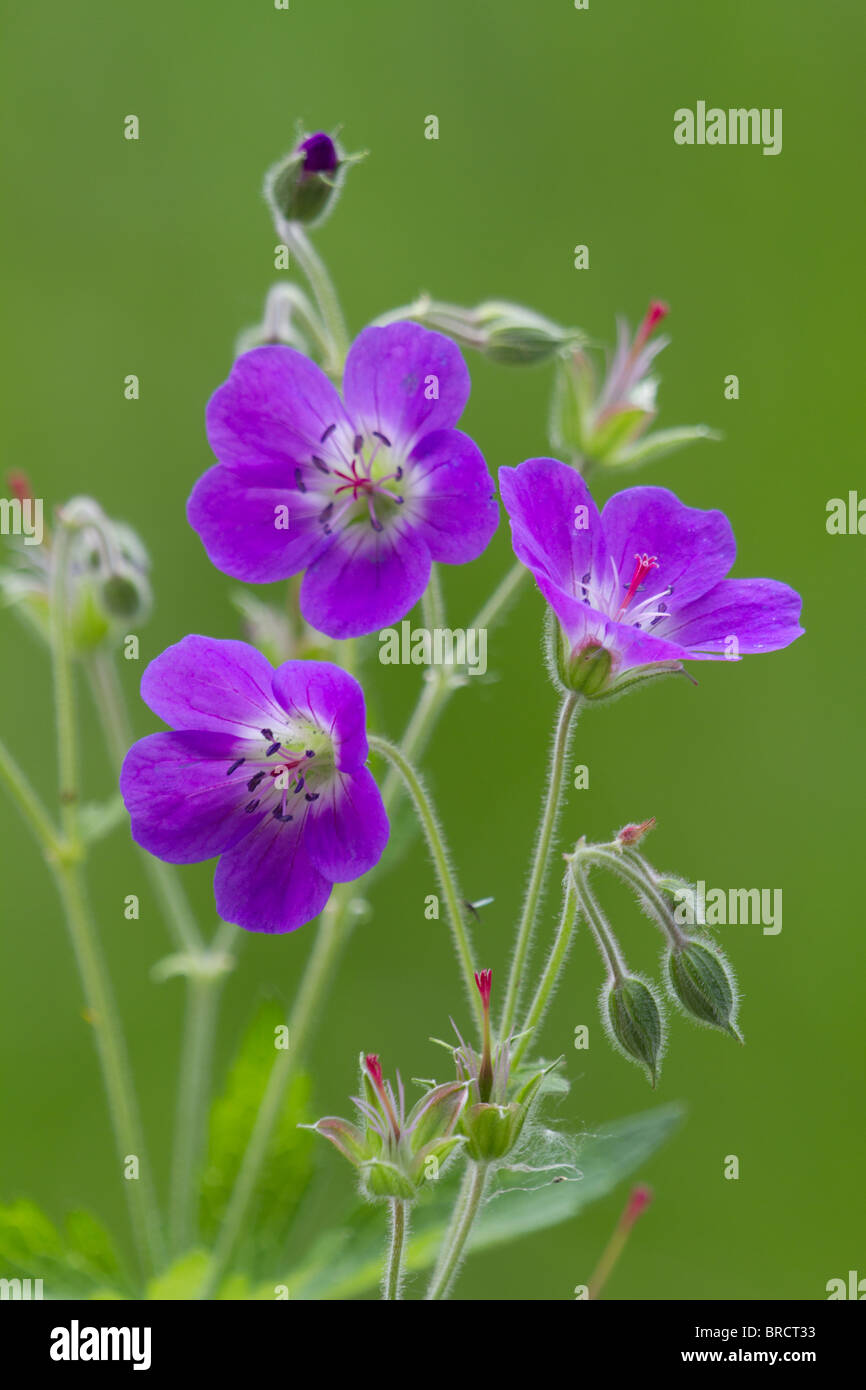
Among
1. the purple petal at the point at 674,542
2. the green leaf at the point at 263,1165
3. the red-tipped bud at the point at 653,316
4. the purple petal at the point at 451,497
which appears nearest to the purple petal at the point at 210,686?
the purple petal at the point at 451,497

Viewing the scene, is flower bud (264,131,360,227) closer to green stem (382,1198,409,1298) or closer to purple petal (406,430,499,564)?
purple petal (406,430,499,564)

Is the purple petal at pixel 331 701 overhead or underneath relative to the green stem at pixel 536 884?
overhead

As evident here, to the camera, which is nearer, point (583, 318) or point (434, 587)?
point (434, 587)

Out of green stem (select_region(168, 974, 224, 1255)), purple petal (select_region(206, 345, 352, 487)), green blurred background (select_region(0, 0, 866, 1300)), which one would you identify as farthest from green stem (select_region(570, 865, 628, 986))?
green blurred background (select_region(0, 0, 866, 1300))

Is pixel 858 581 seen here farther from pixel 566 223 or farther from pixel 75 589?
pixel 75 589

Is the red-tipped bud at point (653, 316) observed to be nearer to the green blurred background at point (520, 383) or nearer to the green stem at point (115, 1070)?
the green stem at point (115, 1070)
